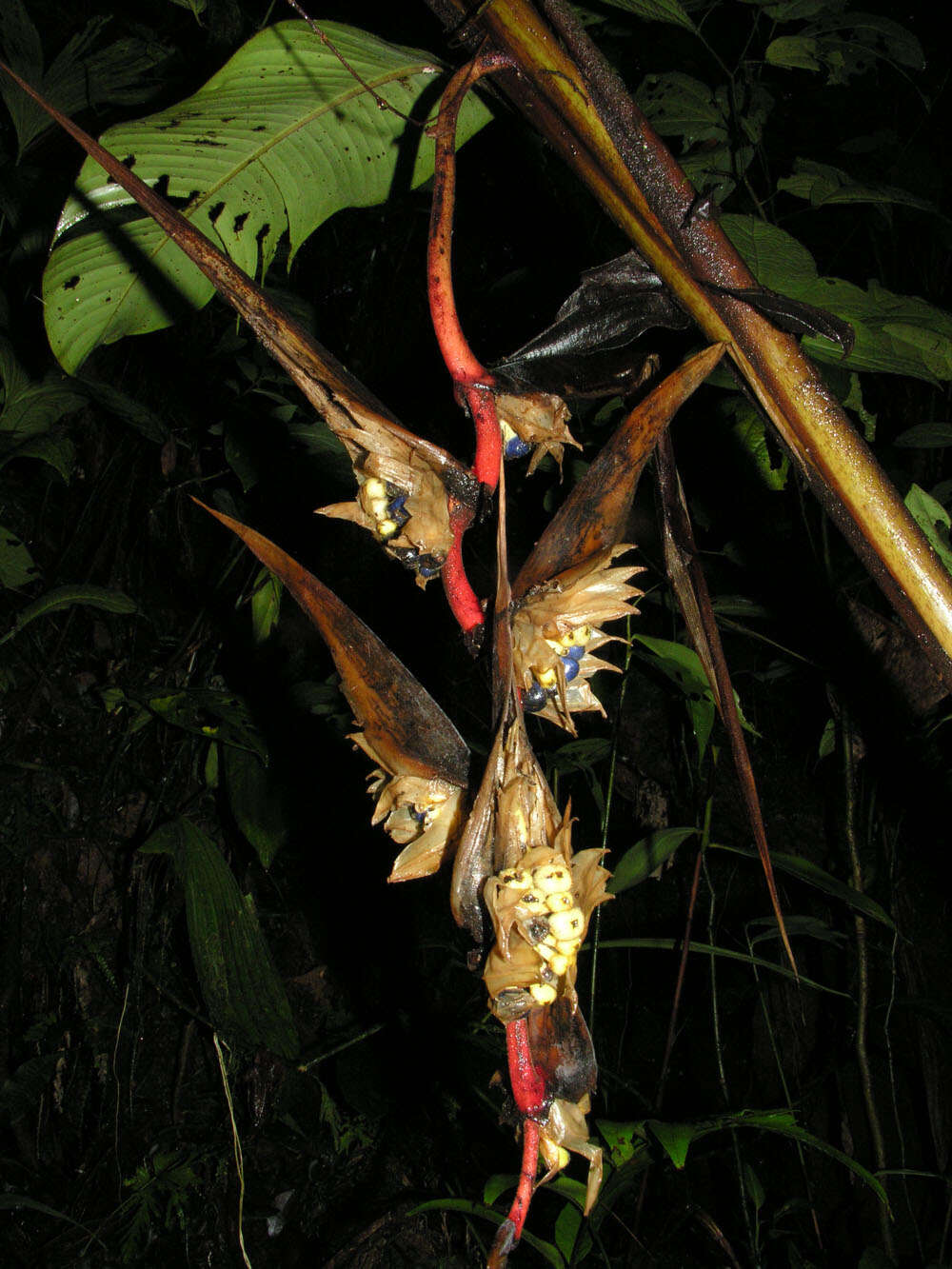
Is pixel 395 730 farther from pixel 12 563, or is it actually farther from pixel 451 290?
pixel 12 563

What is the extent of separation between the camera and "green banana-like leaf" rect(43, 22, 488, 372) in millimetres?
448

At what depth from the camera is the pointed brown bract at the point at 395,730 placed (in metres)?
0.26

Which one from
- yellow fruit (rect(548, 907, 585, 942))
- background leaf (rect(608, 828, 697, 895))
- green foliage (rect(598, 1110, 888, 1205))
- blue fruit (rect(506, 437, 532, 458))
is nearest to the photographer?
yellow fruit (rect(548, 907, 585, 942))

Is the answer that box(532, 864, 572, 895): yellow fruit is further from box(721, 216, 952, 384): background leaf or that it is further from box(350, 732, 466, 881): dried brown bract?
box(721, 216, 952, 384): background leaf

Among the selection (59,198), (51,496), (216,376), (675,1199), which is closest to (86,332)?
(59,198)

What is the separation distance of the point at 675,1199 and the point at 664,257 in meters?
1.50

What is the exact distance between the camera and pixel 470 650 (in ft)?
1.00

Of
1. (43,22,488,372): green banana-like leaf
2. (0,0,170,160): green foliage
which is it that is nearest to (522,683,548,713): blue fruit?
(43,22,488,372): green banana-like leaf

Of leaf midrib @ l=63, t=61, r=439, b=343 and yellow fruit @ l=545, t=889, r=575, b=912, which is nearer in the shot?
yellow fruit @ l=545, t=889, r=575, b=912

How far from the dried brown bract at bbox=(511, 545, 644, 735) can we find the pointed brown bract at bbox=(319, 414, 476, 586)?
0.05 meters

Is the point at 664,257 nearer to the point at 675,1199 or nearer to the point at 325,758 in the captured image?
the point at 325,758

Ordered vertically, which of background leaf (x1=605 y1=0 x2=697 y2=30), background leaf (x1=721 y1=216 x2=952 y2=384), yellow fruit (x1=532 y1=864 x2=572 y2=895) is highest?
background leaf (x1=605 y1=0 x2=697 y2=30)

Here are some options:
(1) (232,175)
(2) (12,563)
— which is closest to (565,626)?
(1) (232,175)

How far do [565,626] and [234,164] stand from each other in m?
0.34
